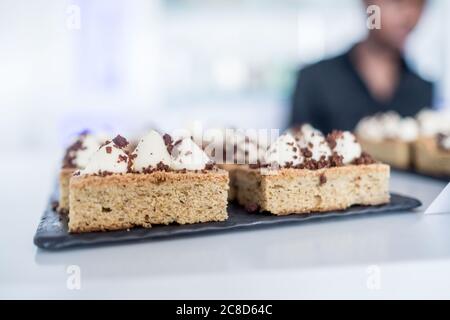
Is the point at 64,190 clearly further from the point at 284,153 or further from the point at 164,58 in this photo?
the point at 164,58

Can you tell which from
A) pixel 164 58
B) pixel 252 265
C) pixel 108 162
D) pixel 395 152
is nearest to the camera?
pixel 252 265

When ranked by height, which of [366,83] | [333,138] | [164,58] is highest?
[164,58]

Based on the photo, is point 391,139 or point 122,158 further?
point 391,139

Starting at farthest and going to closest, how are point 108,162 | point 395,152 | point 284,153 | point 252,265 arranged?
1. point 395,152
2. point 284,153
3. point 108,162
4. point 252,265

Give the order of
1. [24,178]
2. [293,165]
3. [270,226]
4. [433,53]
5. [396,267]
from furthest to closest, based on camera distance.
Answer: [433,53], [24,178], [293,165], [270,226], [396,267]

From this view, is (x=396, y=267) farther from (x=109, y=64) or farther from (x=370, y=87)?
(x=109, y=64)

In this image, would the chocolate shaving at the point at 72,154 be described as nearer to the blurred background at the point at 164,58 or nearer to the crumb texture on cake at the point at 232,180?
the crumb texture on cake at the point at 232,180

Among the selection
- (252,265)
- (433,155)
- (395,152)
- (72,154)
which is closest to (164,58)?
(395,152)
